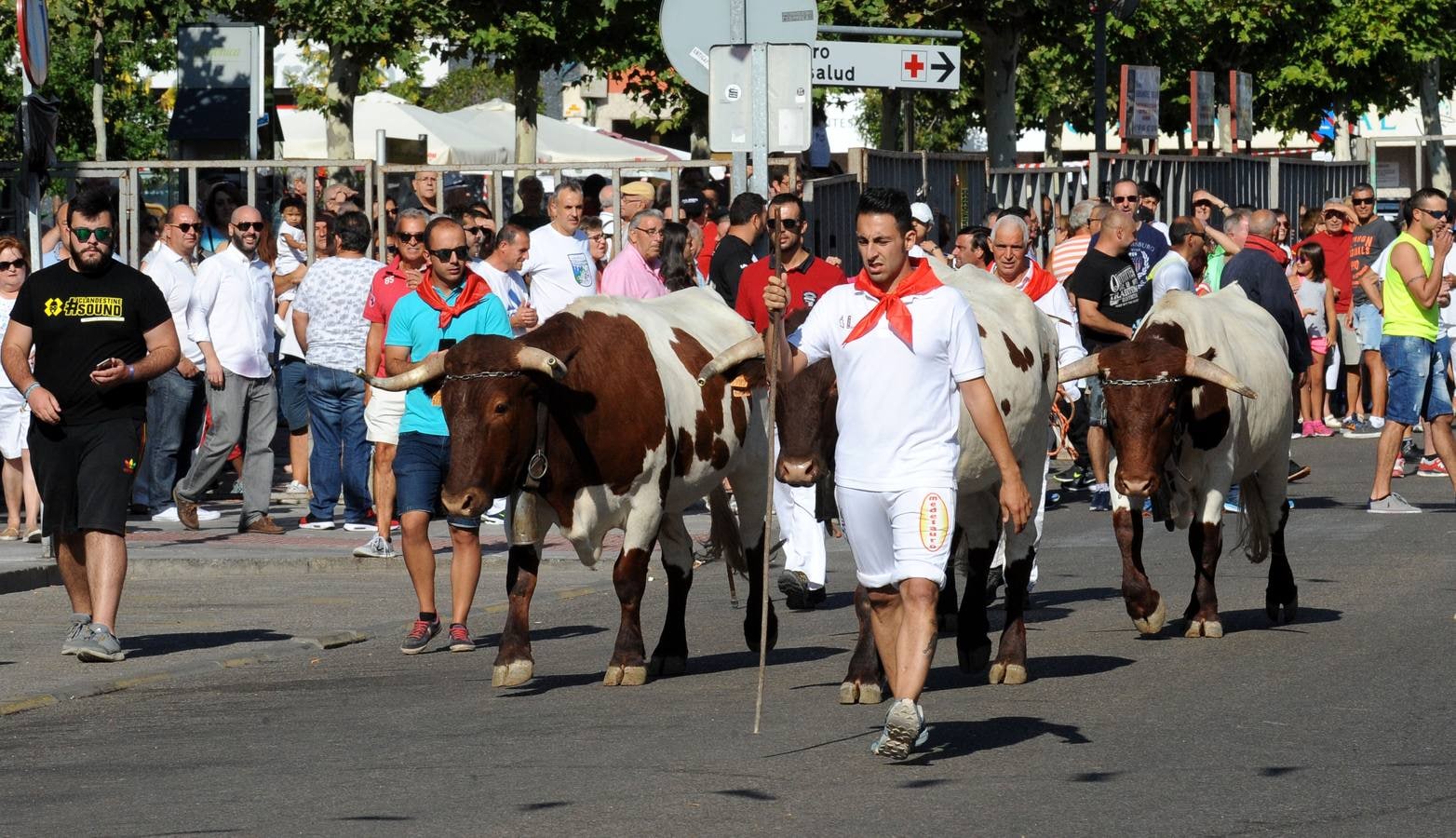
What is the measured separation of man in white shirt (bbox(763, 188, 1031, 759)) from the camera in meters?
8.14

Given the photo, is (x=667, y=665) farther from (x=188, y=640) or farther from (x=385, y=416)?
(x=385, y=416)

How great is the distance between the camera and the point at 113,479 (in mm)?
11227

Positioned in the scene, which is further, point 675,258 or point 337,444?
point 337,444

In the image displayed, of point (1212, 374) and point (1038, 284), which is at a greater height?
point (1038, 284)

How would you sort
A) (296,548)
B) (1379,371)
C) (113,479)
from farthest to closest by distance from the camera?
(1379,371)
(296,548)
(113,479)

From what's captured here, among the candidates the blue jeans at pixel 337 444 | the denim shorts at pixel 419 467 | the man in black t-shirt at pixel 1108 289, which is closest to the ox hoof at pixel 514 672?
the denim shorts at pixel 419 467

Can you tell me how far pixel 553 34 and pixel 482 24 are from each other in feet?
5.06

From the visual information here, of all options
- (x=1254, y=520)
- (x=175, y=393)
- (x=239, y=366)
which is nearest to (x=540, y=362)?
(x=1254, y=520)

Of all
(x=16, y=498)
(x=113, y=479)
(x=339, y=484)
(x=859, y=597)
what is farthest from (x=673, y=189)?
(x=859, y=597)

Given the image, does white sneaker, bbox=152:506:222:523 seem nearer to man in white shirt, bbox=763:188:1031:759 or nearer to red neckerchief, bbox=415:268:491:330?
red neckerchief, bbox=415:268:491:330

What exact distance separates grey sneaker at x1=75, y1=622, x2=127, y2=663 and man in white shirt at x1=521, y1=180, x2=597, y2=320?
19.6ft

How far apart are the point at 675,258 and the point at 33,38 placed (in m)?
4.80

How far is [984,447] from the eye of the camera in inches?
406

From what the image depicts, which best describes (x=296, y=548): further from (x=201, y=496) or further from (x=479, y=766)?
(x=479, y=766)
